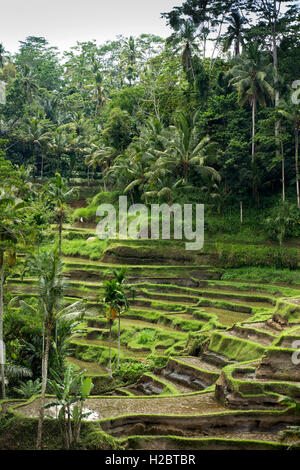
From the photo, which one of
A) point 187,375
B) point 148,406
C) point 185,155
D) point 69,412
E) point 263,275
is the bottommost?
point 148,406

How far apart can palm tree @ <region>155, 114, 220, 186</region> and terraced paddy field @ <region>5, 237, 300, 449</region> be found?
6.89 meters

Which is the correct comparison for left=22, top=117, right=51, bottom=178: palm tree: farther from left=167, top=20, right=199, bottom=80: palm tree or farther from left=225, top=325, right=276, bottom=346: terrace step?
left=225, top=325, right=276, bottom=346: terrace step

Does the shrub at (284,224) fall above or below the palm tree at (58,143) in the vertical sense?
below

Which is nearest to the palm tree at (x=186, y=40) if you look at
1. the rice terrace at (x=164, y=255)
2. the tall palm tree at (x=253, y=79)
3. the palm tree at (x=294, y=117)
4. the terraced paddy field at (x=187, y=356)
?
the rice terrace at (x=164, y=255)

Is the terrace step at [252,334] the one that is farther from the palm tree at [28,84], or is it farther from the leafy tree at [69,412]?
the palm tree at [28,84]

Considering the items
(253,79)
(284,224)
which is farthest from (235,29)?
(284,224)

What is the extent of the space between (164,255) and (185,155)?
7.91 meters

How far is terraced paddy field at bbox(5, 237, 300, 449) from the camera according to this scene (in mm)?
13539

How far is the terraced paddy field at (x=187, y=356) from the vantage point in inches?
533

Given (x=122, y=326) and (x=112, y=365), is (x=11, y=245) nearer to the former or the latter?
(x=112, y=365)

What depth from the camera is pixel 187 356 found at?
64.4ft

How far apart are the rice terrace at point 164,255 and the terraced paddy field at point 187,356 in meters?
0.06

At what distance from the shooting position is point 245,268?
30766 millimetres

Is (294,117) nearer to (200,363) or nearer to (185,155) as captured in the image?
(185,155)
